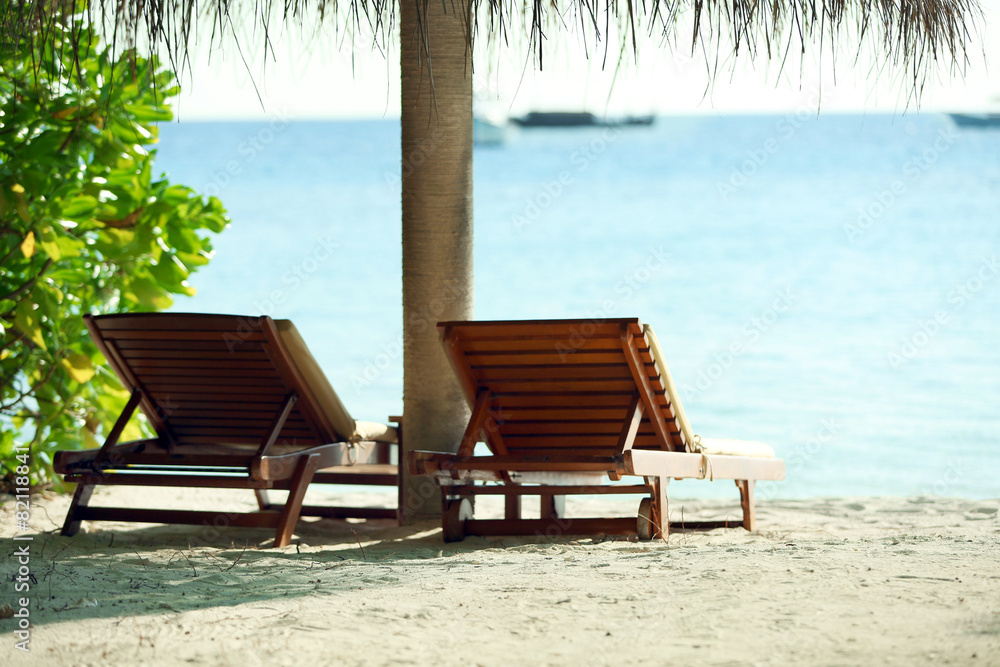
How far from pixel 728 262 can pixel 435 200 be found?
818 inches

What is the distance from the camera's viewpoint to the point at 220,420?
4633 millimetres

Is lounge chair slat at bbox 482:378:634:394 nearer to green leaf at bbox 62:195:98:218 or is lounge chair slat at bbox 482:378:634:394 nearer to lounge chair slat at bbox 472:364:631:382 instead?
lounge chair slat at bbox 472:364:631:382

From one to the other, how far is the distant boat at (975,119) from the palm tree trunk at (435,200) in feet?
139

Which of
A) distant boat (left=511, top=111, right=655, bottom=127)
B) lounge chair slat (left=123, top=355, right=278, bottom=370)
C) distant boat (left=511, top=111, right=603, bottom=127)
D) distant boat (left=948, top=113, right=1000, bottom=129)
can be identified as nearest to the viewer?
lounge chair slat (left=123, top=355, right=278, bottom=370)

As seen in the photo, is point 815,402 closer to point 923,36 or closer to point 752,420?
point 752,420

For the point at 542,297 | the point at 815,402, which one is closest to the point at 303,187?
the point at 542,297

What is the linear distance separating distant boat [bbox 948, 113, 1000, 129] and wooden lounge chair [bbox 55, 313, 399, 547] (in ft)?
141

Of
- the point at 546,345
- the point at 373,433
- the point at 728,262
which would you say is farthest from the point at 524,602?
the point at 728,262

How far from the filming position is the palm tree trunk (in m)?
4.63

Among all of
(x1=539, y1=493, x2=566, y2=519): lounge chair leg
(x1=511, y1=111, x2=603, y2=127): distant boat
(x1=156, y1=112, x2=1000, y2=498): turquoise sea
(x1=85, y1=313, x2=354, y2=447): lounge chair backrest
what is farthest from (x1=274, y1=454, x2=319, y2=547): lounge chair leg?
(x1=511, y1=111, x2=603, y2=127): distant boat

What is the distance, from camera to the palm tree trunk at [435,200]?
4629 mm

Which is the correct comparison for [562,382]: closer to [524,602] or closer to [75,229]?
[524,602]

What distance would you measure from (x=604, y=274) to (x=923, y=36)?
20.3 metres

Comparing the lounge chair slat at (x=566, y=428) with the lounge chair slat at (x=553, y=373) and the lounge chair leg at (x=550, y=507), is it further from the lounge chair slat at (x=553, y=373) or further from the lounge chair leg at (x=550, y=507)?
the lounge chair leg at (x=550, y=507)
